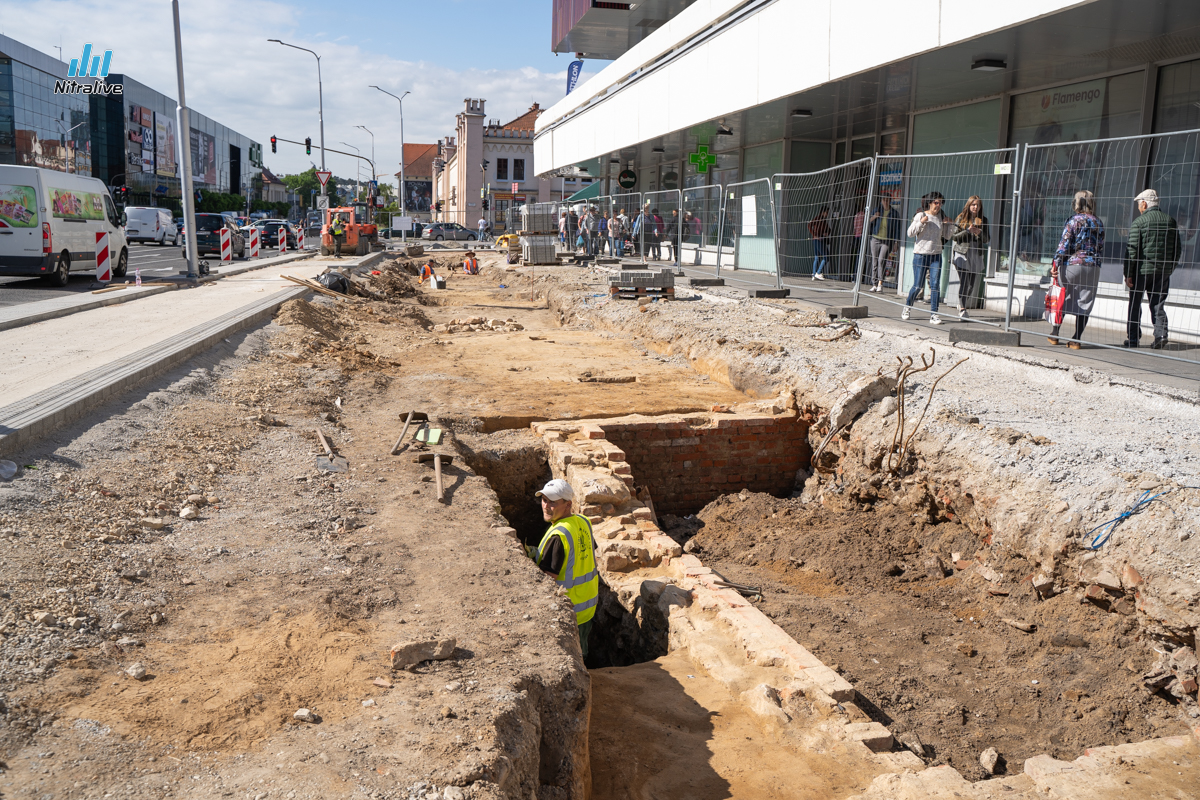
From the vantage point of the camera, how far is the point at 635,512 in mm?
6832

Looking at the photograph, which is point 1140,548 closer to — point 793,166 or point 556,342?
point 556,342

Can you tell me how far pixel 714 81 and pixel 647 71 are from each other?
5299 mm

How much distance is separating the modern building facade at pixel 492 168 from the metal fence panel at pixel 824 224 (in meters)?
56.0

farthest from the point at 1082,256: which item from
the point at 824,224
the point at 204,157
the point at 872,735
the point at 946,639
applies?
Result: the point at 204,157

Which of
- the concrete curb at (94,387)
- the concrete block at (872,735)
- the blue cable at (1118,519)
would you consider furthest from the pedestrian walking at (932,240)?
the concrete curb at (94,387)

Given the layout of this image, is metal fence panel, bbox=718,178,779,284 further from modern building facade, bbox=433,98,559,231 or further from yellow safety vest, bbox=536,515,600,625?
modern building facade, bbox=433,98,559,231

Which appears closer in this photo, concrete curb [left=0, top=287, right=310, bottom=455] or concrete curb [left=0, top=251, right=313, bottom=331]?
concrete curb [left=0, top=287, right=310, bottom=455]

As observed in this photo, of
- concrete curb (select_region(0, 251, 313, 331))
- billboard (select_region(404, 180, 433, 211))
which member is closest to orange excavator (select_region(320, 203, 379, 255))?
concrete curb (select_region(0, 251, 313, 331))

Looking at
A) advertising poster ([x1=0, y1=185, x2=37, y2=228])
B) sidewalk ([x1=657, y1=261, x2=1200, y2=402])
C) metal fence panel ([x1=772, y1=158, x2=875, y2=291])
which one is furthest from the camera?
advertising poster ([x1=0, y1=185, x2=37, y2=228])

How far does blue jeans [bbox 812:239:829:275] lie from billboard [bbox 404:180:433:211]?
364 ft

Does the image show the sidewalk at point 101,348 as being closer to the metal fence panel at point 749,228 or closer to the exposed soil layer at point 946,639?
the exposed soil layer at point 946,639

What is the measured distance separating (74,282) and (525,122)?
62.4 meters

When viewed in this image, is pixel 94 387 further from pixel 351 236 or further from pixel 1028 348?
pixel 351 236

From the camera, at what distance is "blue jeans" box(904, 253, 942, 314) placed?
1076cm
